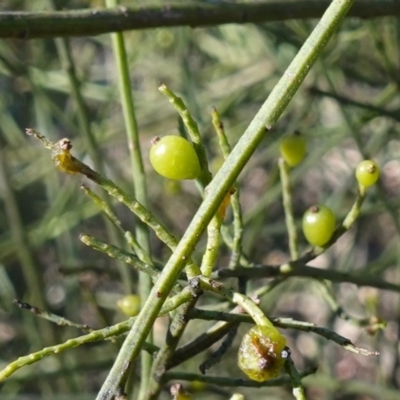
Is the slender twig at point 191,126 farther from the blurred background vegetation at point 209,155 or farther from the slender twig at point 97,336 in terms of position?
the blurred background vegetation at point 209,155

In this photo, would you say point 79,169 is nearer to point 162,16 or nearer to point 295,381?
point 295,381

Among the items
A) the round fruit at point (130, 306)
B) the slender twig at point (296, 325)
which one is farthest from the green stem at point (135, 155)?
the slender twig at point (296, 325)

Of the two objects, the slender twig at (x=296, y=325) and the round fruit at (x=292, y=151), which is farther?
the round fruit at (x=292, y=151)

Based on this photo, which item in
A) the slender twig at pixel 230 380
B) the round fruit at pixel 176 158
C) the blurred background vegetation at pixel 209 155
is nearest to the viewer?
the round fruit at pixel 176 158

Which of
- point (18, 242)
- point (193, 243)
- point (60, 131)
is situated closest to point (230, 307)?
point (193, 243)

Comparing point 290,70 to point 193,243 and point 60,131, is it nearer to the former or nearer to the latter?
point 193,243

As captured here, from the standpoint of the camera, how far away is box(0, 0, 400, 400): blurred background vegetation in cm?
234

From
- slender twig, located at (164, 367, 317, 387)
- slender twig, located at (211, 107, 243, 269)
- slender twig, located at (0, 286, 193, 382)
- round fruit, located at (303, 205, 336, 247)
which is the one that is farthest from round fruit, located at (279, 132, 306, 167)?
slender twig, located at (0, 286, 193, 382)

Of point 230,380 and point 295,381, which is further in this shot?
point 230,380

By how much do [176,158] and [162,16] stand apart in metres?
0.52

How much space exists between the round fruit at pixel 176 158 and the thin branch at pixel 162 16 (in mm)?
407

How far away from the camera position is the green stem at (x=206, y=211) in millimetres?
735

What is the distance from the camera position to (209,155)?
3012 millimetres

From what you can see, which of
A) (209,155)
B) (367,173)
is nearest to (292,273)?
(367,173)
